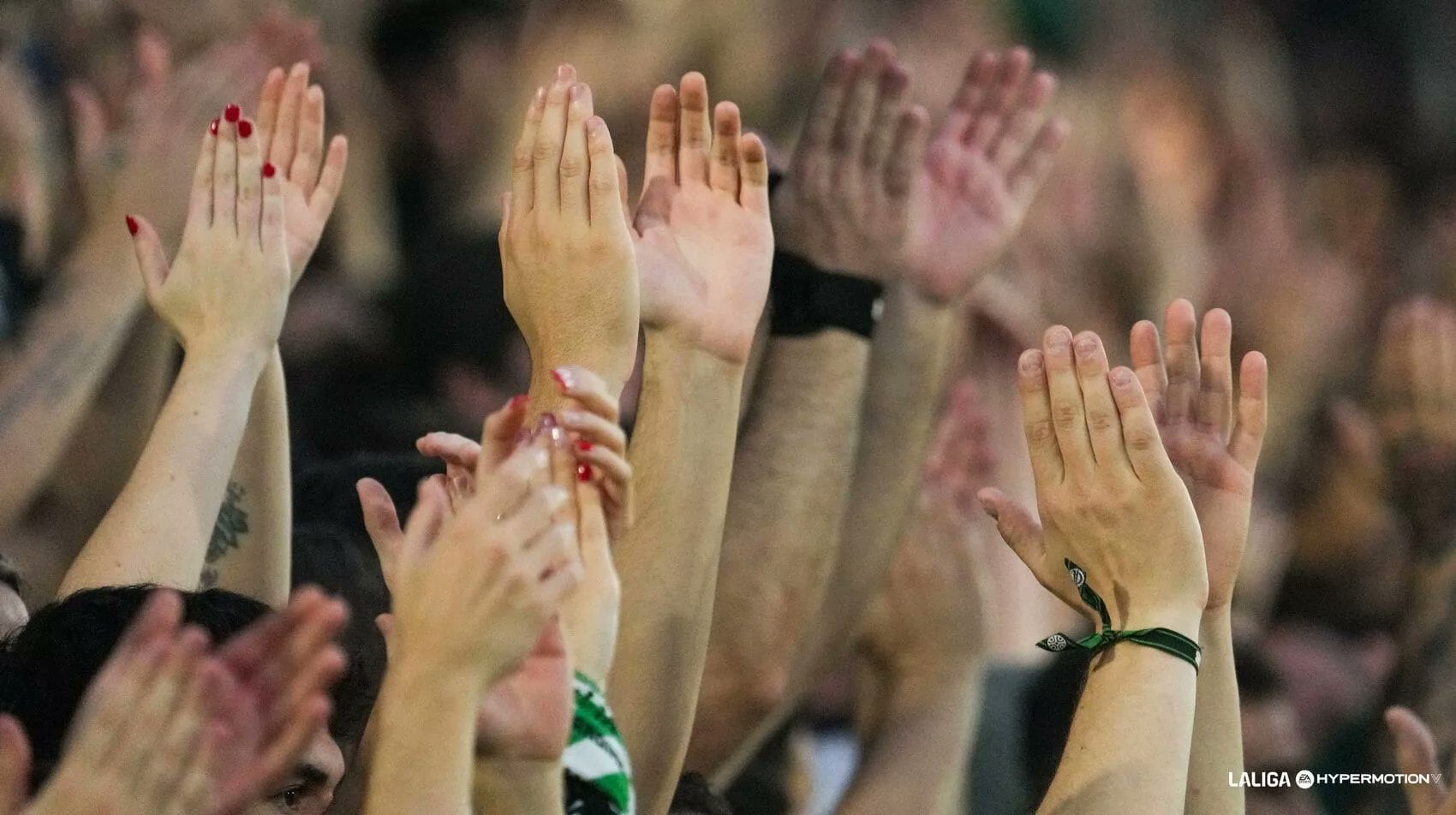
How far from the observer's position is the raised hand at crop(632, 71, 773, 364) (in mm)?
1956

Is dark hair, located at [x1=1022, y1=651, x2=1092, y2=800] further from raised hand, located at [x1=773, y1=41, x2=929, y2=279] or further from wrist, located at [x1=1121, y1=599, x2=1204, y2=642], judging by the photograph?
wrist, located at [x1=1121, y1=599, x2=1204, y2=642]

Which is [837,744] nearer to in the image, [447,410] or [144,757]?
[447,410]

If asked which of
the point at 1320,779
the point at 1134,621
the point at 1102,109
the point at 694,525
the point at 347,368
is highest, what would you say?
the point at 1102,109

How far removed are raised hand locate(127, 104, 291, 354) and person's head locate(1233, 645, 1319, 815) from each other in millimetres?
1484

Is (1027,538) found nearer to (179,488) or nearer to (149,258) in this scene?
(179,488)

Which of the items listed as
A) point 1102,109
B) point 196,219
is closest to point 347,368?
point 196,219

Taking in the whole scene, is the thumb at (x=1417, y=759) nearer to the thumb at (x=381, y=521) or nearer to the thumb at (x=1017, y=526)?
the thumb at (x=1017, y=526)

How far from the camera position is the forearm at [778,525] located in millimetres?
2244

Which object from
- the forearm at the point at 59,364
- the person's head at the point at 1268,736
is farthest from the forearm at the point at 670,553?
the person's head at the point at 1268,736

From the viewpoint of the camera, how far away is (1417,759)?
6.57 ft

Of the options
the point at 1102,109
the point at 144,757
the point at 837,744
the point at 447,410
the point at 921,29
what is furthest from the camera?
the point at 1102,109

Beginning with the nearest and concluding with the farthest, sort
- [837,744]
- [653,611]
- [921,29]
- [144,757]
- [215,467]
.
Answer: [144,757] → [653,611] → [215,467] → [837,744] → [921,29]

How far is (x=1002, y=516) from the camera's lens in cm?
187

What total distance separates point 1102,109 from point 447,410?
10.8ft
